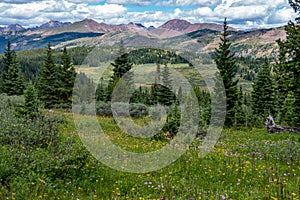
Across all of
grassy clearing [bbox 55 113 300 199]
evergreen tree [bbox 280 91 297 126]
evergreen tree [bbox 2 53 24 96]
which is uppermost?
grassy clearing [bbox 55 113 300 199]

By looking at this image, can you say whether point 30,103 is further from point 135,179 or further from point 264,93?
point 264,93

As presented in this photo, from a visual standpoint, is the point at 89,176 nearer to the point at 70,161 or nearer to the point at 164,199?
the point at 70,161

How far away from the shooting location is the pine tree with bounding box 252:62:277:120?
5284cm

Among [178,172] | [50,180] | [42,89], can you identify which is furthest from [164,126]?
[42,89]

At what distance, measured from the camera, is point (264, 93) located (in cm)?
5366

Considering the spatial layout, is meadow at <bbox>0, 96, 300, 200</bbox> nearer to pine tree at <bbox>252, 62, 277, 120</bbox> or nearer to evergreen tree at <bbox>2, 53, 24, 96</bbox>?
pine tree at <bbox>252, 62, 277, 120</bbox>

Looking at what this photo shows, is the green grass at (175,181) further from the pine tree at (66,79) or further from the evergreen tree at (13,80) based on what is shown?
the evergreen tree at (13,80)

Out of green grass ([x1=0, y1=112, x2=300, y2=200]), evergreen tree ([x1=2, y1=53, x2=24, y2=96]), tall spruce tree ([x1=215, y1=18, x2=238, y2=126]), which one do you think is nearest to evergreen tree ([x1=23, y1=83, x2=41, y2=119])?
green grass ([x1=0, y1=112, x2=300, y2=200])

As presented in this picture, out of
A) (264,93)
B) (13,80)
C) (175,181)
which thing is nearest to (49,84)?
(13,80)

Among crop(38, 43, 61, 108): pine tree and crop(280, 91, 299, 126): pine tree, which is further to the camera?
crop(38, 43, 61, 108): pine tree

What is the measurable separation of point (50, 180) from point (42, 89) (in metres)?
45.4

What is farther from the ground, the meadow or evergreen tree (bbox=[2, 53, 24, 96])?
the meadow

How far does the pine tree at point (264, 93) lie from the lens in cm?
5284

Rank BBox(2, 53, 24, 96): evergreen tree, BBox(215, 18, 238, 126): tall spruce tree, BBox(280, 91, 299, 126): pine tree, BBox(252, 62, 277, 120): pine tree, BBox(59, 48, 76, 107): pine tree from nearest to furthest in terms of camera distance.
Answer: BBox(280, 91, 299, 126): pine tree
BBox(215, 18, 238, 126): tall spruce tree
BBox(59, 48, 76, 107): pine tree
BBox(252, 62, 277, 120): pine tree
BBox(2, 53, 24, 96): evergreen tree
